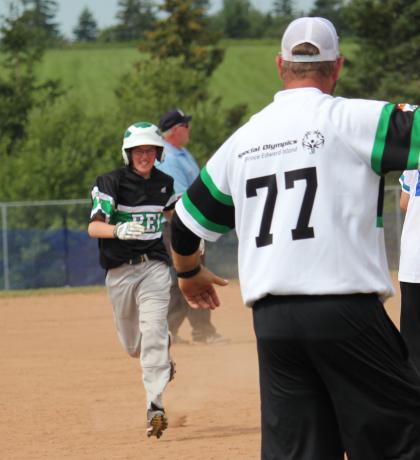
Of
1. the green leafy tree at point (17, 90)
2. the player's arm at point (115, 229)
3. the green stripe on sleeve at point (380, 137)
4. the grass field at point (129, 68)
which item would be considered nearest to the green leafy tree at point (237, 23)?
the grass field at point (129, 68)

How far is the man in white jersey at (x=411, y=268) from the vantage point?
625 centimetres

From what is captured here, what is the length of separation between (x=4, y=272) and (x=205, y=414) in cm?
1436

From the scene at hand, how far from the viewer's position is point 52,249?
22.8 metres

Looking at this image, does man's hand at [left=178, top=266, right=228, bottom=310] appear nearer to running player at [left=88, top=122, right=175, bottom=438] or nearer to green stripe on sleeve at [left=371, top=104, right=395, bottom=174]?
green stripe on sleeve at [left=371, top=104, right=395, bottom=174]

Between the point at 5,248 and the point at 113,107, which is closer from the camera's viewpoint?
the point at 5,248

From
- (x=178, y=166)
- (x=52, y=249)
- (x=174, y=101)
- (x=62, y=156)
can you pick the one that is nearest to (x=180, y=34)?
(x=174, y=101)

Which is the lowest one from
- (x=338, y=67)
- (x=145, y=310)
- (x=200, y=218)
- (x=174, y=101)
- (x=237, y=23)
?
(x=174, y=101)

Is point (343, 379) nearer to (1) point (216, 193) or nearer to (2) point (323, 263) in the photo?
(2) point (323, 263)

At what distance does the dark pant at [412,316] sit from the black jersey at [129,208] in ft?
7.04

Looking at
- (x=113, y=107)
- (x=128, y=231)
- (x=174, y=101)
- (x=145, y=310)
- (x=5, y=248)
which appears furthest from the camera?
(x=174, y=101)

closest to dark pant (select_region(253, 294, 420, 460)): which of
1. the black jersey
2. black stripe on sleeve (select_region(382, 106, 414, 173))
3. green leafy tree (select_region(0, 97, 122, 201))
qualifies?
black stripe on sleeve (select_region(382, 106, 414, 173))

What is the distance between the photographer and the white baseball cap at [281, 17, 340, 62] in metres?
3.91

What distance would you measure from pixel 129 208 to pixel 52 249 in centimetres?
1516

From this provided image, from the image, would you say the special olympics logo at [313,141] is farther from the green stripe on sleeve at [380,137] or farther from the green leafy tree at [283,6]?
the green leafy tree at [283,6]
